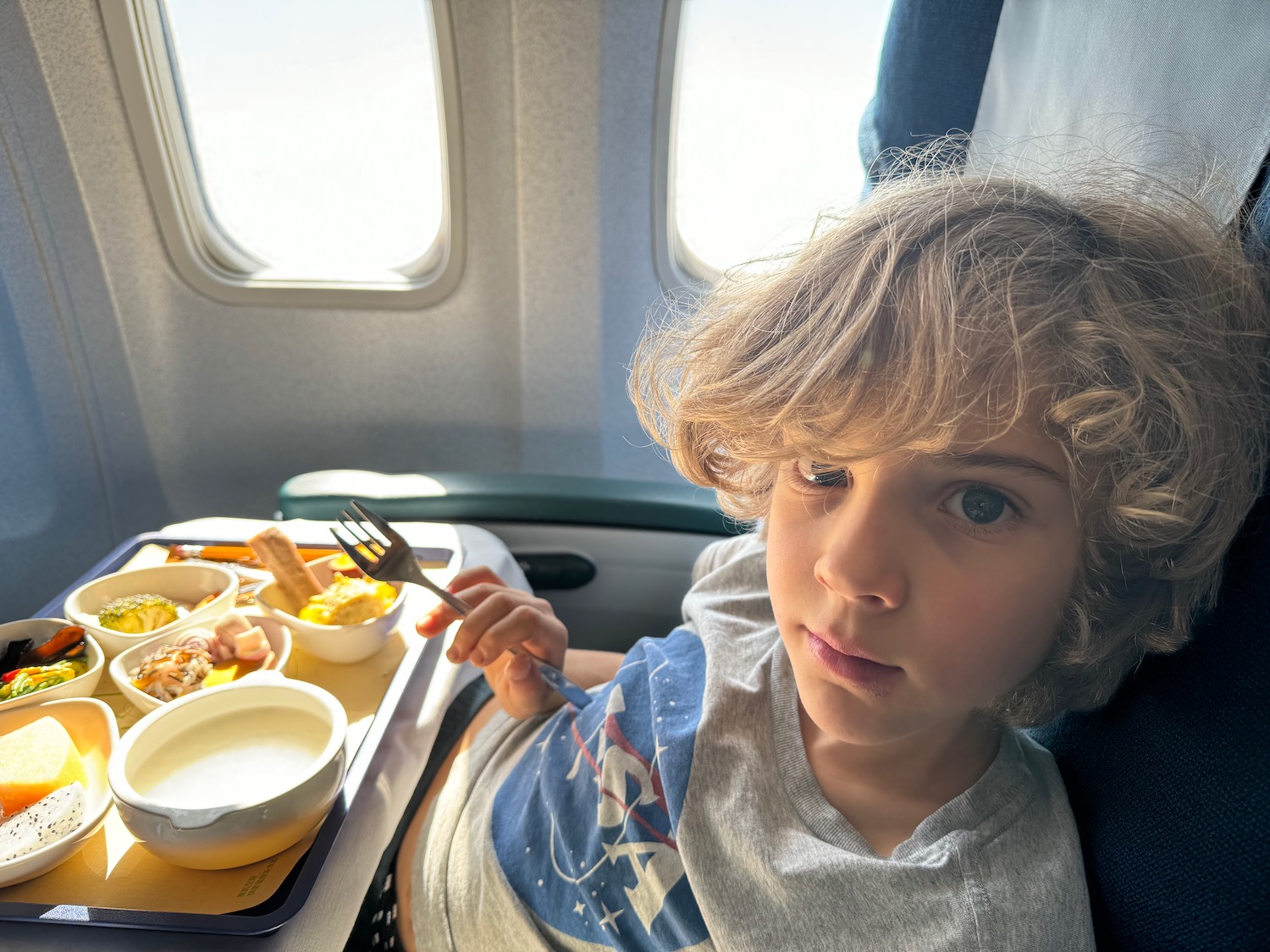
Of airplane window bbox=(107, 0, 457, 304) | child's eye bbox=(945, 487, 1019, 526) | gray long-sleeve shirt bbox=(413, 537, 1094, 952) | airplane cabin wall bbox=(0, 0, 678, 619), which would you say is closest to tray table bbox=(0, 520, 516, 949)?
gray long-sleeve shirt bbox=(413, 537, 1094, 952)

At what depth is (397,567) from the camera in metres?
0.99

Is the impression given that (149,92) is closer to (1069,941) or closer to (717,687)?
(717,687)

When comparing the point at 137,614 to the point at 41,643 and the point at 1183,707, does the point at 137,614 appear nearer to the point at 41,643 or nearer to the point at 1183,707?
the point at 41,643

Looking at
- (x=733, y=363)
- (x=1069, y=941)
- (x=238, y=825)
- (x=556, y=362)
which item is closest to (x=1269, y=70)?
(x=733, y=363)

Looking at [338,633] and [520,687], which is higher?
[338,633]

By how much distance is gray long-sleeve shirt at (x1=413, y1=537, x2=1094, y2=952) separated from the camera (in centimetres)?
61

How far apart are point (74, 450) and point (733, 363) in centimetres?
182

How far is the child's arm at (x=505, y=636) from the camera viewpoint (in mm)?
920

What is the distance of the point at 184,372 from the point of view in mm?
2035

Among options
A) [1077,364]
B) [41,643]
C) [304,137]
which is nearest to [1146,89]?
[1077,364]

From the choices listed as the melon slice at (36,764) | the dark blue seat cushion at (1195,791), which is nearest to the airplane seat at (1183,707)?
the dark blue seat cushion at (1195,791)

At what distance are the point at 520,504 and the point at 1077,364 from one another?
1011 mm

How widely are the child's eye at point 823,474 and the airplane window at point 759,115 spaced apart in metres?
1.02

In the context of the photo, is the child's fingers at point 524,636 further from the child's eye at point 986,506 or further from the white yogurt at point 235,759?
the child's eye at point 986,506
